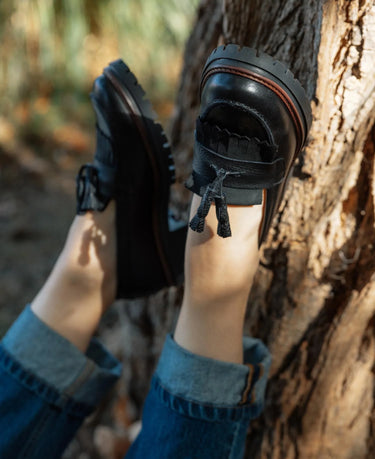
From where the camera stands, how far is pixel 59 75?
10.4ft

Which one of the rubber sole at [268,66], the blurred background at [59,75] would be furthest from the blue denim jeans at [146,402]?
the blurred background at [59,75]

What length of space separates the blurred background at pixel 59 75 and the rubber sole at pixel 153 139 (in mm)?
1582

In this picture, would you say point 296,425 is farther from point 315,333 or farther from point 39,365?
point 39,365

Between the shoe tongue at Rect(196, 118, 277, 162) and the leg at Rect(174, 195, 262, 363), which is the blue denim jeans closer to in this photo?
the leg at Rect(174, 195, 262, 363)

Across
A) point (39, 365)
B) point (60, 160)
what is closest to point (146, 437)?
point (39, 365)

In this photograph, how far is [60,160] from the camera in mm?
2979

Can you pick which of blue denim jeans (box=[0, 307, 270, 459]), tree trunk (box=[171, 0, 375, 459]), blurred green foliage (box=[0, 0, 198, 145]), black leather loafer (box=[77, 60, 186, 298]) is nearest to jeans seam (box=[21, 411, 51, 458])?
blue denim jeans (box=[0, 307, 270, 459])

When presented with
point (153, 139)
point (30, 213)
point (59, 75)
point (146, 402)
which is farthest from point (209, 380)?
point (59, 75)

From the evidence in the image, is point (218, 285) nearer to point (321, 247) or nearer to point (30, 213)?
point (321, 247)

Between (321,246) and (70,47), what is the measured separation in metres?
2.73

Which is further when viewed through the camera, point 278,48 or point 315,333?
point 315,333

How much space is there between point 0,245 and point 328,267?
1718 millimetres

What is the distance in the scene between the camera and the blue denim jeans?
68cm

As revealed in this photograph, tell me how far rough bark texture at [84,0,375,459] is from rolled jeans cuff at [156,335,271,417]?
146 mm
